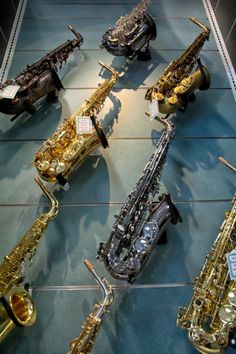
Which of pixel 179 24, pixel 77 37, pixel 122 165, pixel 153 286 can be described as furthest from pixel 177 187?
pixel 179 24

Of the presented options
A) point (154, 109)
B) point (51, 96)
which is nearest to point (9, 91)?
point (51, 96)

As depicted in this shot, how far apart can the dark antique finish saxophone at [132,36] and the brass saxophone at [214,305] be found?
9.64ft

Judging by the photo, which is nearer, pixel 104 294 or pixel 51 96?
pixel 104 294

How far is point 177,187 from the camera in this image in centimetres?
395

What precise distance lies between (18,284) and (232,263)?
1.98 m

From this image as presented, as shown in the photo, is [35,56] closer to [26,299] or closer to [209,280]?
[26,299]

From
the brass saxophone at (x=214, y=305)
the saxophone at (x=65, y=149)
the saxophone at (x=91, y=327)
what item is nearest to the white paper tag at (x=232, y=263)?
the brass saxophone at (x=214, y=305)

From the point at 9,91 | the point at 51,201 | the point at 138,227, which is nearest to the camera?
the point at 138,227

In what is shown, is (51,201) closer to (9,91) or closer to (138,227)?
(138,227)

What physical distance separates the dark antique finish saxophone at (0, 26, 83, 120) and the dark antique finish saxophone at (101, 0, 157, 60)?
2.63 feet

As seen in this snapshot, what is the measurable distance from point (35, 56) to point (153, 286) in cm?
393

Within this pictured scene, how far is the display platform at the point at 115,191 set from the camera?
3.14 m

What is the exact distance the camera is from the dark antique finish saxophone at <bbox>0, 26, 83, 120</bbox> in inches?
162

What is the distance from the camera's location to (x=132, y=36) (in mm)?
4836
